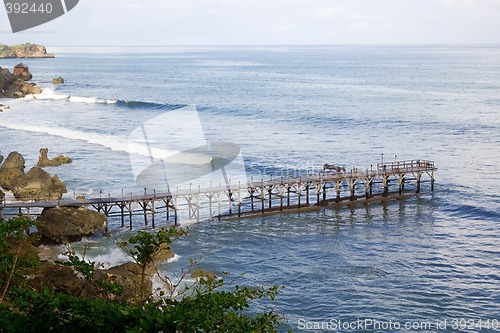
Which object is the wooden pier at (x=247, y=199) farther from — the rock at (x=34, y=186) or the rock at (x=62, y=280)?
the rock at (x=62, y=280)

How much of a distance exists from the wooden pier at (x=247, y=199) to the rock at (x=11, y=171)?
5.81 m

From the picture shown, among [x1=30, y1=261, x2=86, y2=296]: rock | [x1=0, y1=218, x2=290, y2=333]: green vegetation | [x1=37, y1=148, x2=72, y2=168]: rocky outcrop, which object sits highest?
[x1=0, y1=218, x2=290, y2=333]: green vegetation

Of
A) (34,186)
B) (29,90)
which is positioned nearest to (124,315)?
(34,186)

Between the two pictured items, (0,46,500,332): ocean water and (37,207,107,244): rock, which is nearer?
(0,46,500,332): ocean water

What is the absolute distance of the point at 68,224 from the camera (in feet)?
130

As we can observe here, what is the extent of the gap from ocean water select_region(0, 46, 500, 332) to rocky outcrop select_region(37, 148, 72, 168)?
3.85 feet

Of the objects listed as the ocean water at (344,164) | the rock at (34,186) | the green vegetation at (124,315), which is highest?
the green vegetation at (124,315)

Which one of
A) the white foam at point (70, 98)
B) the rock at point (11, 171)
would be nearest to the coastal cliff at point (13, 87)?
the white foam at point (70, 98)

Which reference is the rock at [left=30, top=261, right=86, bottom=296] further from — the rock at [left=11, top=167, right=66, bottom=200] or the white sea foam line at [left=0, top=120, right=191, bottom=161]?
the white sea foam line at [left=0, top=120, right=191, bottom=161]

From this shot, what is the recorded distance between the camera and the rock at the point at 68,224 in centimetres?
3903

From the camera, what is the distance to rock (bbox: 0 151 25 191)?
51.6 m

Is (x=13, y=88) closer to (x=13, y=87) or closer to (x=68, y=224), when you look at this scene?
(x=13, y=87)

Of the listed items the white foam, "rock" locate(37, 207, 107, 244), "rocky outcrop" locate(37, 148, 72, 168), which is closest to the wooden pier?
"rock" locate(37, 207, 107, 244)

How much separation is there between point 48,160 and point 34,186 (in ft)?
45.1
